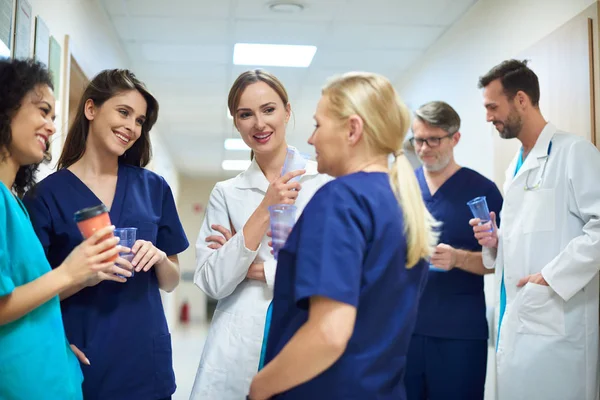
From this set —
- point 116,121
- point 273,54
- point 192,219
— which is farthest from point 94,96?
point 192,219

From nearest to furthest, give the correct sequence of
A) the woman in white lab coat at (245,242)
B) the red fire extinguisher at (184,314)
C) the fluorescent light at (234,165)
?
the woman in white lab coat at (245,242) → the fluorescent light at (234,165) → the red fire extinguisher at (184,314)

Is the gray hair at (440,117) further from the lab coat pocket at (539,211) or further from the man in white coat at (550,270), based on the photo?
the lab coat pocket at (539,211)

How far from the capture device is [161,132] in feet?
27.6

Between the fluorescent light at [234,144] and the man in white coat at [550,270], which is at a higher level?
the fluorescent light at [234,144]

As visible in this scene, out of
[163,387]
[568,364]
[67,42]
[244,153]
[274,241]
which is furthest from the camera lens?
[244,153]

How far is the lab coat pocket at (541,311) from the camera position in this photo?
2.31 metres

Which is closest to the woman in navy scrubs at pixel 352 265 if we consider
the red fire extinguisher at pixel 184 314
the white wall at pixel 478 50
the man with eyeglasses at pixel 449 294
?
the man with eyeglasses at pixel 449 294

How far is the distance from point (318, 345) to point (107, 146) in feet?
3.26

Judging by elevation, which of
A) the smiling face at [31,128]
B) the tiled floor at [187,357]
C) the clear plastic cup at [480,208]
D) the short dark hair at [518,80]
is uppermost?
the short dark hair at [518,80]

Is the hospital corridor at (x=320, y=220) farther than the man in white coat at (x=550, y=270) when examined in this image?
No

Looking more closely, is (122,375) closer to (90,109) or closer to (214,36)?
(90,109)

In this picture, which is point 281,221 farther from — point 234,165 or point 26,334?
point 234,165

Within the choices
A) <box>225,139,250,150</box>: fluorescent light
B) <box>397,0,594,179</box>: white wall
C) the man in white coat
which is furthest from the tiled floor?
<box>225,139,250,150</box>: fluorescent light

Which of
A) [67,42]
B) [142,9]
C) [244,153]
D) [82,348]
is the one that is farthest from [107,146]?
[244,153]
